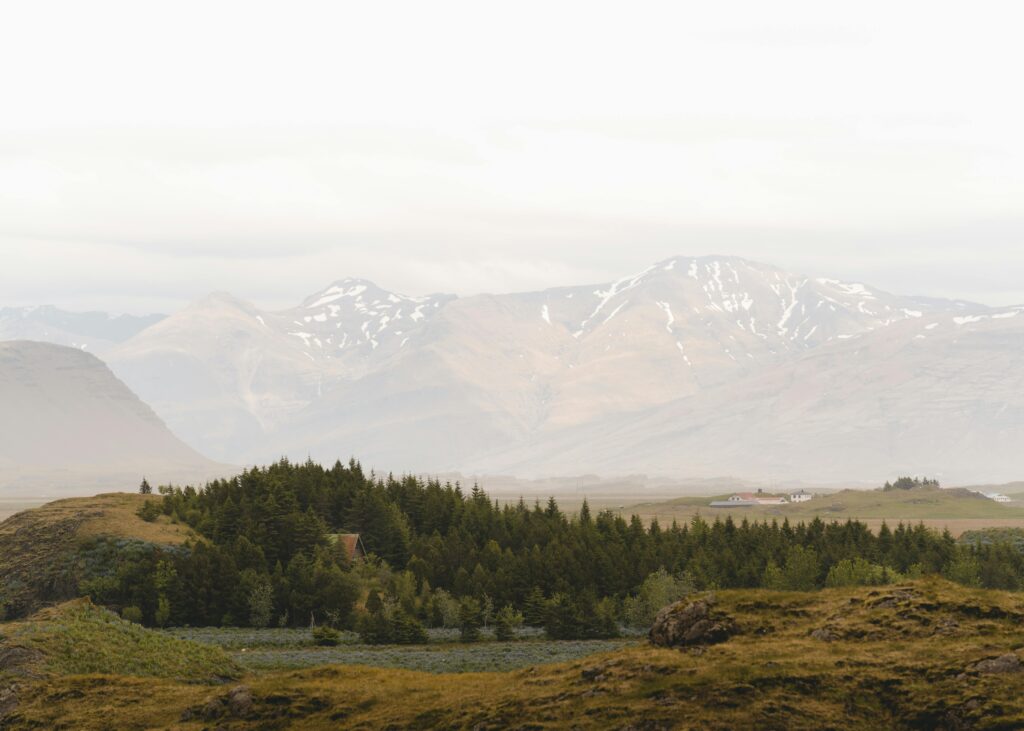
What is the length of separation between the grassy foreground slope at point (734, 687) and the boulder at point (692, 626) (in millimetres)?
824

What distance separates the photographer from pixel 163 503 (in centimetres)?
17662

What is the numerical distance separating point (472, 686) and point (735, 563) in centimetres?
9271

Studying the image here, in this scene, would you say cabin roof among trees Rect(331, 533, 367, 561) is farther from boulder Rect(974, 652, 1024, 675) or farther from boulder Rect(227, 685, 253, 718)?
boulder Rect(974, 652, 1024, 675)

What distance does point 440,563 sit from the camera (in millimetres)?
160375

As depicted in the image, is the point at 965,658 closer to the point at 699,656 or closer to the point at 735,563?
the point at 699,656

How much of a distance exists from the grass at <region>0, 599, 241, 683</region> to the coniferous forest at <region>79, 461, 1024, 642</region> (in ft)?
105

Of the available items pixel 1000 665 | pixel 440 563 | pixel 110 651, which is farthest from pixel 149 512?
pixel 1000 665

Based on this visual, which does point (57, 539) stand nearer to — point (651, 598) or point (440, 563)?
point (440, 563)

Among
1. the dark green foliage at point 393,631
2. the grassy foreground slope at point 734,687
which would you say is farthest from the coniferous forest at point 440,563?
the grassy foreground slope at point 734,687

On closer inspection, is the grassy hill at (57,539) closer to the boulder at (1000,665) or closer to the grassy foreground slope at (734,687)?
the grassy foreground slope at (734,687)

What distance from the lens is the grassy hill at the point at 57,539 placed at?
146375mm

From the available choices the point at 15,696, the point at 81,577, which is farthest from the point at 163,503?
the point at 15,696

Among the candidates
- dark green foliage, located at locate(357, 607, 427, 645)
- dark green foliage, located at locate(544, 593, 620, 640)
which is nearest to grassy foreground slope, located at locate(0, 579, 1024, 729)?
dark green foliage, located at locate(357, 607, 427, 645)

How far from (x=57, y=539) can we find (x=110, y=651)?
6764 centimetres
